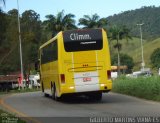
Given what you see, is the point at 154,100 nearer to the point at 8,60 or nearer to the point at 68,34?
the point at 68,34

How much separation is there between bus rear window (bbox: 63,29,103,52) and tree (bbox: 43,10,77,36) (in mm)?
66403

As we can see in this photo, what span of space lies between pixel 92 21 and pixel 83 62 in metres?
69.0

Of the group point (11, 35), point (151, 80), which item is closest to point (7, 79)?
point (11, 35)

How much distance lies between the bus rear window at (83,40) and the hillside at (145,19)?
149m

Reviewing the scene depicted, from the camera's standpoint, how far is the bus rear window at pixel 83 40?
26.5 metres

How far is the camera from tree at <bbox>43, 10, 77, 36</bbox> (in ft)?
307

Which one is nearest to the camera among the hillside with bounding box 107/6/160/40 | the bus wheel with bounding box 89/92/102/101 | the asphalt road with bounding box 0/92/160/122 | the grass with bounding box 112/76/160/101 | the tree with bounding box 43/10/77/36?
the asphalt road with bounding box 0/92/160/122

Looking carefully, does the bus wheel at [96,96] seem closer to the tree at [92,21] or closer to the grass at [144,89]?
the grass at [144,89]

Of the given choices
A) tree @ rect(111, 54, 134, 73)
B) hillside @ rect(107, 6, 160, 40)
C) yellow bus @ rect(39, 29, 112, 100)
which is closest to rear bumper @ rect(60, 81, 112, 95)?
yellow bus @ rect(39, 29, 112, 100)

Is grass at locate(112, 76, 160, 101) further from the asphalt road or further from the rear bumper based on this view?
the rear bumper

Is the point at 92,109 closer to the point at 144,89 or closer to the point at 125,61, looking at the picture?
the point at 144,89

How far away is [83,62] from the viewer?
2627 cm

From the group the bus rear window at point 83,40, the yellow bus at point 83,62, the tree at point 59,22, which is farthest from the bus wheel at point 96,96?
the tree at point 59,22

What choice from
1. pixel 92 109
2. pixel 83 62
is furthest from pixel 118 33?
pixel 92 109
